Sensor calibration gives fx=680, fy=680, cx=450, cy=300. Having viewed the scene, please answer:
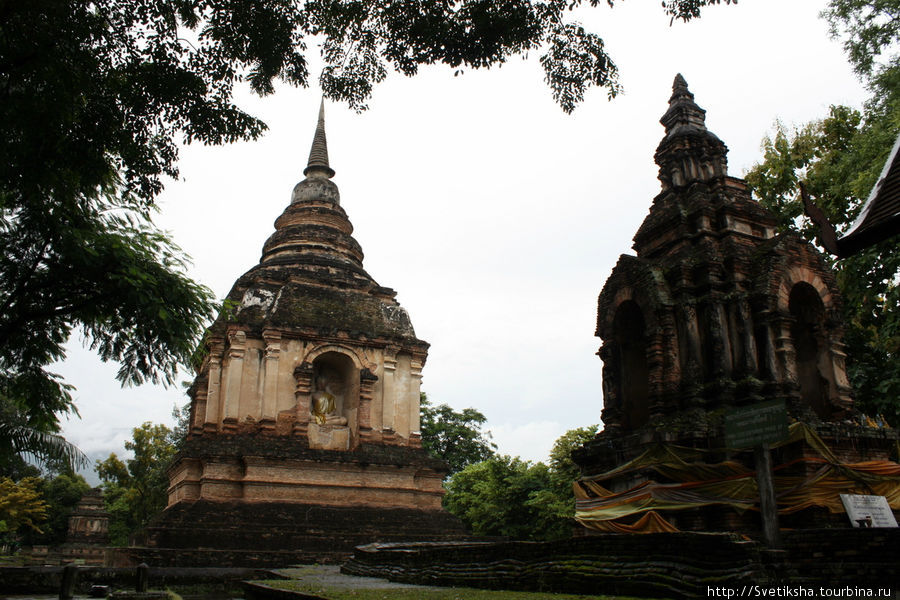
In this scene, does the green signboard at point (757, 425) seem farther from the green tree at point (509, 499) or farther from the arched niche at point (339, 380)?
the green tree at point (509, 499)

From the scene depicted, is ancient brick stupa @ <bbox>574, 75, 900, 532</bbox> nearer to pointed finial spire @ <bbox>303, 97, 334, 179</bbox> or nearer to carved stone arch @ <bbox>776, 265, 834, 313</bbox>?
carved stone arch @ <bbox>776, 265, 834, 313</bbox>

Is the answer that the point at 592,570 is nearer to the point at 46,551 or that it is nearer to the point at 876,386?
the point at 876,386

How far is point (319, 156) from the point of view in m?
27.5

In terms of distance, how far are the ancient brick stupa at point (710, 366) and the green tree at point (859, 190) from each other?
3.71 m

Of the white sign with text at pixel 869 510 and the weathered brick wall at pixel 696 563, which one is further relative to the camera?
the white sign with text at pixel 869 510

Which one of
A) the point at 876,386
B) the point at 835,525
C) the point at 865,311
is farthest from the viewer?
the point at 865,311

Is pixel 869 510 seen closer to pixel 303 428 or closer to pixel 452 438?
pixel 303 428

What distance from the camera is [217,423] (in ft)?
64.7

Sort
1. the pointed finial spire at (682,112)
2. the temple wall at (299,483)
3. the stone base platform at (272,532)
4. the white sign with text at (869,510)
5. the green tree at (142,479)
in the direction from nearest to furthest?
1. the white sign with text at (869,510)
2. the pointed finial spire at (682,112)
3. the stone base platform at (272,532)
4. the temple wall at (299,483)
5. the green tree at (142,479)

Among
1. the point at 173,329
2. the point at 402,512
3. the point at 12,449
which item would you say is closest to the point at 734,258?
the point at 173,329

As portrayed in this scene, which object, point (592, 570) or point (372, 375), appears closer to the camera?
point (592, 570)

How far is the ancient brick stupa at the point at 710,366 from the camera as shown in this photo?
31.8ft

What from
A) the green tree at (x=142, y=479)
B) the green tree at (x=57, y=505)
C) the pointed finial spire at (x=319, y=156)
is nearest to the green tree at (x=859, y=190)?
the pointed finial spire at (x=319, y=156)

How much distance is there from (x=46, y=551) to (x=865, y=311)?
39.1 metres
